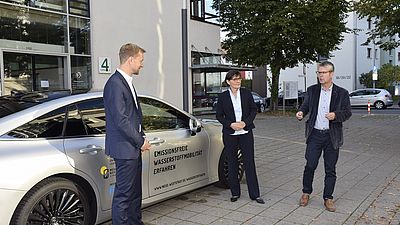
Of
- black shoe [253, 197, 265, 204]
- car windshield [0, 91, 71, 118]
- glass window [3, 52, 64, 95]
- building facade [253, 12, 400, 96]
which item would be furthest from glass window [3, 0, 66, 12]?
building facade [253, 12, 400, 96]

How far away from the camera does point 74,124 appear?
396 centimetres

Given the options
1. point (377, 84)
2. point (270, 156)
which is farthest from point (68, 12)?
point (377, 84)

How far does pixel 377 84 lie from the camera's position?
41.9m

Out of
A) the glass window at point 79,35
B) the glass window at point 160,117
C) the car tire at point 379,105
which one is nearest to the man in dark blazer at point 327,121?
the glass window at point 160,117

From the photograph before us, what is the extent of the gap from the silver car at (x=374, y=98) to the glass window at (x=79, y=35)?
2239 cm

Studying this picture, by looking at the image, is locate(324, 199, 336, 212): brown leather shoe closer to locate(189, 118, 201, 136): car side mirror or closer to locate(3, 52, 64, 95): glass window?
locate(189, 118, 201, 136): car side mirror

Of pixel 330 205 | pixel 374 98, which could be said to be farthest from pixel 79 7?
pixel 374 98

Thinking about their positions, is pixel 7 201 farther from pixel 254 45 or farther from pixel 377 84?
pixel 377 84

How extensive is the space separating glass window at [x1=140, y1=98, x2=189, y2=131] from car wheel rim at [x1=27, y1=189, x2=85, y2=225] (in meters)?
1.20

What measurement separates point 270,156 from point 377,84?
123 feet

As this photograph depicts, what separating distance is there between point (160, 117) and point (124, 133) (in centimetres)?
137

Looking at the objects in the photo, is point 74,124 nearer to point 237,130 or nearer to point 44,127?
point 44,127

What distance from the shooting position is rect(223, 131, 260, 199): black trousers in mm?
5270

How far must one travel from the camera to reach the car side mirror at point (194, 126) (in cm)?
520
